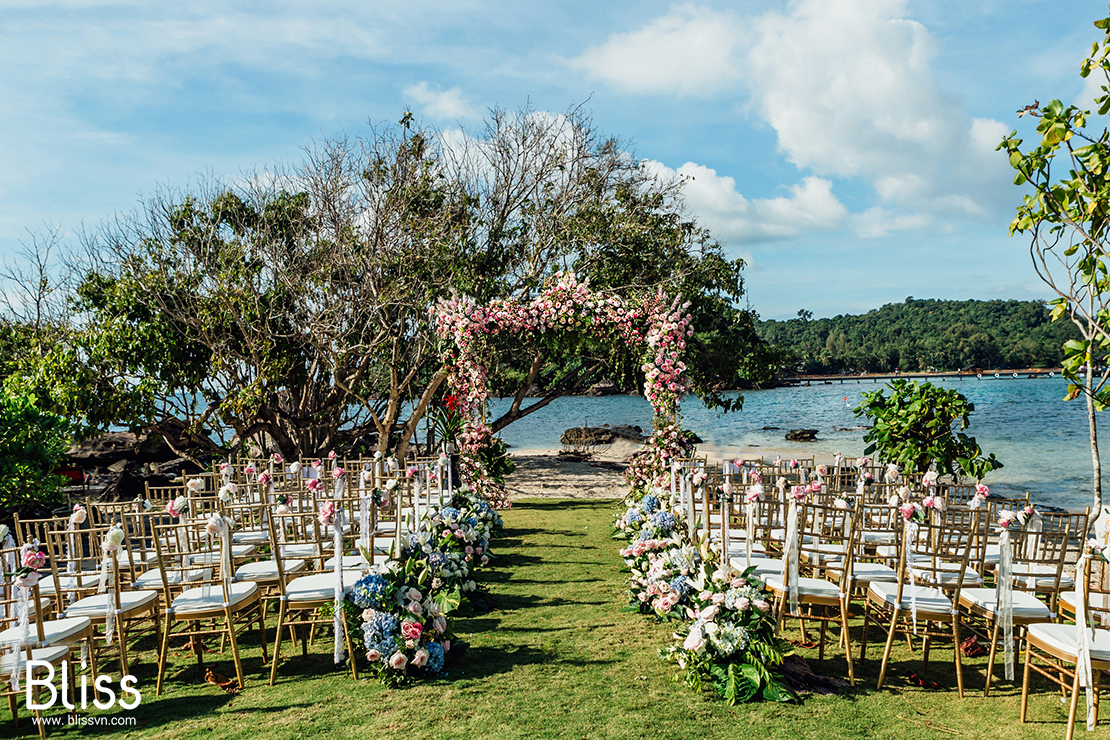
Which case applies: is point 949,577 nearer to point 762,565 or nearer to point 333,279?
point 762,565

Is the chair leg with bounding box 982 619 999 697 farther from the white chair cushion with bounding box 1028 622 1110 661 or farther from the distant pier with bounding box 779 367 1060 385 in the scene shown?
the distant pier with bounding box 779 367 1060 385

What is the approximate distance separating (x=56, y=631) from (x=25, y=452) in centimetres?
588

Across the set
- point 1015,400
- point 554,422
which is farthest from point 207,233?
point 1015,400

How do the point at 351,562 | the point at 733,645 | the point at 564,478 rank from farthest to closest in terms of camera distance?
1. the point at 564,478
2. the point at 351,562
3. the point at 733,645

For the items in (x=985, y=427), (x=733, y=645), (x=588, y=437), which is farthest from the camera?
(x=985, y=427)

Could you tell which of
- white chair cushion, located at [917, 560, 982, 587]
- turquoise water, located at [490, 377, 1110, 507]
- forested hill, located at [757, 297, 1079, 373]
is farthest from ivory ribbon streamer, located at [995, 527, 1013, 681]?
forested hill, located at [757, 297, 1079, 373]

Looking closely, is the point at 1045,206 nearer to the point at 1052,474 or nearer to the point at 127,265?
the point at 127,265

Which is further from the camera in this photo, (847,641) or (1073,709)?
(847,641)

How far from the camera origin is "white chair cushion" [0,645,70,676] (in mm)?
3787

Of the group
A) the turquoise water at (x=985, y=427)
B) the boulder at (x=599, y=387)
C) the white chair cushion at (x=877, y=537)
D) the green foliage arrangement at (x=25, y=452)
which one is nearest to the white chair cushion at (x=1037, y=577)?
the white chair cushion at (x=877, y=537)

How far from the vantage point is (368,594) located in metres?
4.56

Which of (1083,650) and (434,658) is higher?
(1083,650)

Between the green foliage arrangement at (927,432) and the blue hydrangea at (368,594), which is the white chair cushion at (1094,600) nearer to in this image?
the blue hydrangea at (368,594)

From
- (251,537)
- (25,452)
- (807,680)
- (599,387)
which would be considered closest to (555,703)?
(807,680)
